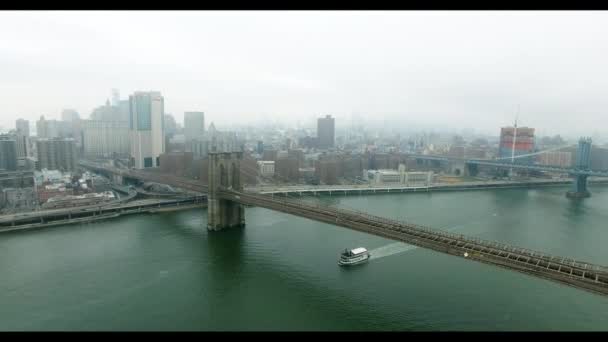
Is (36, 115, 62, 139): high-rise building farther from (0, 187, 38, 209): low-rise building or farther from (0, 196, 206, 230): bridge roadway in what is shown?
(0, 196, 206, 230): bridge roadway

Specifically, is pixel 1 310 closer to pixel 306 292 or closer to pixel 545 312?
pixel 306 292

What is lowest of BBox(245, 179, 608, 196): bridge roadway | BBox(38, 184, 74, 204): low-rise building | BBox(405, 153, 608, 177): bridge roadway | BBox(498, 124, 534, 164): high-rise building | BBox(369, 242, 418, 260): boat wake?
BBox(369, 242, 418, 260): boat wake

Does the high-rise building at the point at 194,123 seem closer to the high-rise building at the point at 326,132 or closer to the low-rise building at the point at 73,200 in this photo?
the high-rise building at the point at 326,132

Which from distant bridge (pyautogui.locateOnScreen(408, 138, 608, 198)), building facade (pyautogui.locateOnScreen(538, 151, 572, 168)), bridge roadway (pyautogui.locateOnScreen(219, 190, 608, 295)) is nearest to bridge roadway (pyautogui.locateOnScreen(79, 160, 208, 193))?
bridge roadway (pyautogui.locateOnScreen(219, 190, 608, 295))

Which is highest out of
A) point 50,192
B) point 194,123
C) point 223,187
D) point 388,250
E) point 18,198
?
point 194,123

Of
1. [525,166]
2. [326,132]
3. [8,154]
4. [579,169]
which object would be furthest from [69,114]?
[579,169]

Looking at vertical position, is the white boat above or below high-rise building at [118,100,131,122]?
below

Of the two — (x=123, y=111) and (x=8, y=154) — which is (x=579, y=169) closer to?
(x=8, y=154)

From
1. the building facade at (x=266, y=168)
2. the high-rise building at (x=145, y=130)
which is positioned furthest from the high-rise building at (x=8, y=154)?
the building facade at (x=266, y=168)
